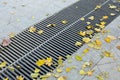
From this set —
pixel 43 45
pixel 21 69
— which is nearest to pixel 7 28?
pixel 43 45

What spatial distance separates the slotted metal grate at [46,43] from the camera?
3941 mm

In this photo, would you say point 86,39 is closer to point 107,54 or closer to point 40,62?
point 107,54

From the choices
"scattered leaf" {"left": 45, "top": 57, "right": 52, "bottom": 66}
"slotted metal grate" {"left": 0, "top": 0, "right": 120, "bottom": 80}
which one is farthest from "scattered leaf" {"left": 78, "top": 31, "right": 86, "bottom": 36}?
"scattered leaf" {"left": 45, "top": 57, "right": 52, "bottom": 66}

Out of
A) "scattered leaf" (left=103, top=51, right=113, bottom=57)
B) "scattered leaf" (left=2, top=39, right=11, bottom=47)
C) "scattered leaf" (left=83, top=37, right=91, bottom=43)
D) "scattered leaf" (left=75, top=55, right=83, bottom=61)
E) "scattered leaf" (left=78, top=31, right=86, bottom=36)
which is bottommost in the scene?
"scattered leaf" (left=103, top=51, right=113, bottom=57)

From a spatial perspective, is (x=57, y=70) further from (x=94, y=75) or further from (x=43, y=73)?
(x=94, y=75)

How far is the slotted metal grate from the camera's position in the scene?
3.94 m

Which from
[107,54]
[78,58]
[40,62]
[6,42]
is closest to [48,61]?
[40,62]

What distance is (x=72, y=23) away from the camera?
519cm

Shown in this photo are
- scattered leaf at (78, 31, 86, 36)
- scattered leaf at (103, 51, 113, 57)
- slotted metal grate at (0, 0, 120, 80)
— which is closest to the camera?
slotted metal grate at (0, 0, 120, 80)

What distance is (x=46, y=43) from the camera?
4.54 metres

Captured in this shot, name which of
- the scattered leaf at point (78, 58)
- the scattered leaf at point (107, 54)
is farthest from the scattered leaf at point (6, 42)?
the scattered leaf at point (107, 54)

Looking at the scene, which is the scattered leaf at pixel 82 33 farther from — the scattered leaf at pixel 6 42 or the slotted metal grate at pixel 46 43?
the scattered leaf at pixel 6 42

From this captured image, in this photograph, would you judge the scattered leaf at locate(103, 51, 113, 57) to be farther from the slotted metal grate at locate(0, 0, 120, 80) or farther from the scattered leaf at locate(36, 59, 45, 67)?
the scattered leaf at locate(36, 59, 45, 67)

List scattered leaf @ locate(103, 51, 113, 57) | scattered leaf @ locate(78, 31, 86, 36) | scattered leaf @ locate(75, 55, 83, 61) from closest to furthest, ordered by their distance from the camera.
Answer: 1. scattered leaf @ locate(75, 55, 83, 61)
2. scattered leaf @ locate(103, 51, 113, 57)
3. scattered leaf @ locate(78, 31, 86, 36)
